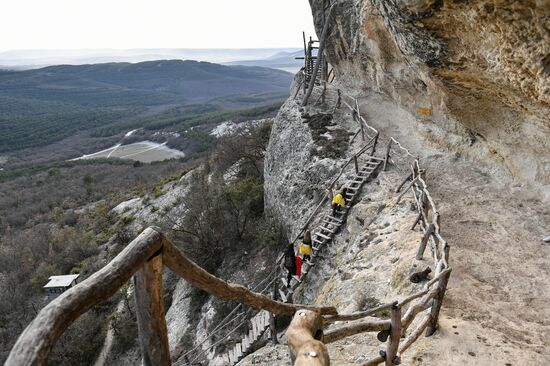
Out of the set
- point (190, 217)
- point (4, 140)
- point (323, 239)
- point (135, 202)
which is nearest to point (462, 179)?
point (323, 239)

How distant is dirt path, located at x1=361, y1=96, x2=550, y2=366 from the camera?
18.7 ft

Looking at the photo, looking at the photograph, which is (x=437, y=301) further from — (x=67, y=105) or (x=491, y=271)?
(x=67, y=105)

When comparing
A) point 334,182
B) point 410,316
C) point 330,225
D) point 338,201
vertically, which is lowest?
point 330,225

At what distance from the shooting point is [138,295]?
2.67m

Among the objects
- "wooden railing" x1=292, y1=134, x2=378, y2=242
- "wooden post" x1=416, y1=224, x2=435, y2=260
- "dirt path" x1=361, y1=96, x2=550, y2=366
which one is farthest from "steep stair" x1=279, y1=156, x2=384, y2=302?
"wooden post" x1=416, y1=224, x2=435, y2=260

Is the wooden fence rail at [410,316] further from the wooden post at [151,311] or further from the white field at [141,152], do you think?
Answer: the white field at [141,152]

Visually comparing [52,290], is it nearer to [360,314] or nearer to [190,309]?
[190,309]

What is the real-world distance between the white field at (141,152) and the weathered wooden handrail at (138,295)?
82.1 metres

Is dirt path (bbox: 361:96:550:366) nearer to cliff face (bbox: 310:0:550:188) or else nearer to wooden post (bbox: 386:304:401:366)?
cliff face (bbox: 310:0:550:188)

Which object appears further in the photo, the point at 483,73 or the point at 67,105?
the point at 67,105

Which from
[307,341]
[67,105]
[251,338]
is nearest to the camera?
[307,341]

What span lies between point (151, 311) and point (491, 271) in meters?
7.31

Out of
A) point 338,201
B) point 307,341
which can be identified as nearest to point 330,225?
point 338,201

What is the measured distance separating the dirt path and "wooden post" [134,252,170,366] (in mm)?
4208
